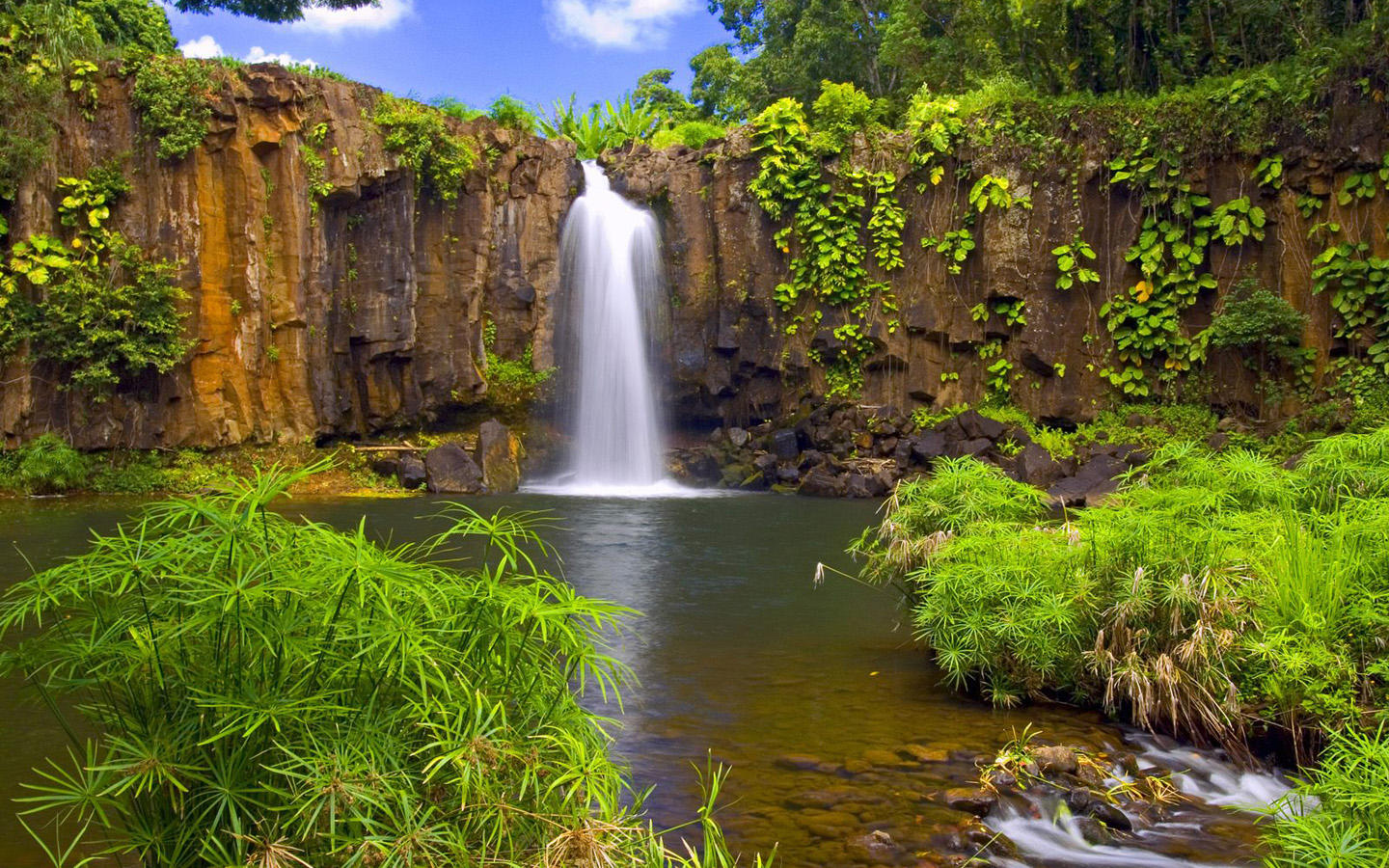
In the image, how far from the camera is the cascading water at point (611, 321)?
2494cm

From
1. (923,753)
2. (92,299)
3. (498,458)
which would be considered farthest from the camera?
(498,458)

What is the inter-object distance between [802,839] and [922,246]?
20385mm

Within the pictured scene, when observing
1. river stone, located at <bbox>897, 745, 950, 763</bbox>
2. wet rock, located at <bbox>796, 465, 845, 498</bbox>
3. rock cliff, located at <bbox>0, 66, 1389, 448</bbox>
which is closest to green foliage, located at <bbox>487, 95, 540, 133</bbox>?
rock cliff, located at <bbox>0, 66, 1389, 448</bbox>

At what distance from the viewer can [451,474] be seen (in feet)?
68.8

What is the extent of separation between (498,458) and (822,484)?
22.8 feet

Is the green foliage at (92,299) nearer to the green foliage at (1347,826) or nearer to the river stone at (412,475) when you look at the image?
the river stone at (412,475)

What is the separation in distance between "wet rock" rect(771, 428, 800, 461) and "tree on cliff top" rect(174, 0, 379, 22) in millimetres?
17301

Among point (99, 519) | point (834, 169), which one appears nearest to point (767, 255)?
point (834, 169)

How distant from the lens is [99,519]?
614 inches

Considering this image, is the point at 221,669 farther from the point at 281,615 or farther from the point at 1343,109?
the point at 1343,109

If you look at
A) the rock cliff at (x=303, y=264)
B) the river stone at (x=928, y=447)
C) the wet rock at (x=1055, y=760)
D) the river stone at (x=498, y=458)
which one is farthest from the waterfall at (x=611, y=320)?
the wet rock at (x=1055, y=760)

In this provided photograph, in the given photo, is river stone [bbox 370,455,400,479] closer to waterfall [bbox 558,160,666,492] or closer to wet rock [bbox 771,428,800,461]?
waterfall [bbox 558,160,666,492]

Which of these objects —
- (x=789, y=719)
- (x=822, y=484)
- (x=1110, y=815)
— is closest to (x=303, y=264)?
(x=822, y=484)

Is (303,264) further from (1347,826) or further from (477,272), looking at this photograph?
(1347,826)
